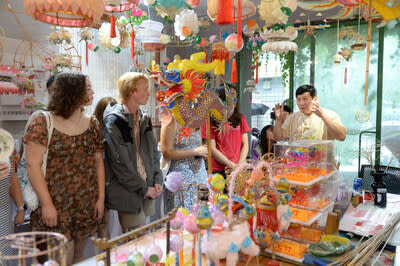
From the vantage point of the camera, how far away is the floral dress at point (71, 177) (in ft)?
5.18

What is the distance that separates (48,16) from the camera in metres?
1.33

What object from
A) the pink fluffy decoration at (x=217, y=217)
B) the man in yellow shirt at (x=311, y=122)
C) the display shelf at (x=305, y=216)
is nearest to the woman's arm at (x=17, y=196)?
the pink fluffy decoration at (x=217, y=217)

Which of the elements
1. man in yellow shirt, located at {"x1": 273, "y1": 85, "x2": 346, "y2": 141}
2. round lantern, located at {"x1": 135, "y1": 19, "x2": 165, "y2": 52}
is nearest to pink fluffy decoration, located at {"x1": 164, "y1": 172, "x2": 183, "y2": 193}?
man in yellow shirt, located at {"x1": 273, "y1": 85, "x2": 346, "y2": 141}

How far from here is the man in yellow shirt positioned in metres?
2.32

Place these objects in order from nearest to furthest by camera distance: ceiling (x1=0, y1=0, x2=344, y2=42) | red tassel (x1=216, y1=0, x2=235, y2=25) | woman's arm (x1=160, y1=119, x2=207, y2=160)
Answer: red tassel (x1=216, y1=0, x2=235, y2=25)
woman's arm (x1=160, y1=119, x2=207, y2=160)
ceiling (x1=0, y1=0, x2=344, y2=42)

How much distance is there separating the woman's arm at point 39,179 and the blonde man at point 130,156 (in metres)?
0.34

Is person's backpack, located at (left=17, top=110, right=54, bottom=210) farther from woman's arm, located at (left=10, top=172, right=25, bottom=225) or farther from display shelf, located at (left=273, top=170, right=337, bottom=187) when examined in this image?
display shelf, located at (left=273, top=170, right=337, bottom=187)

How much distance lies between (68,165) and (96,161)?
0.52ft

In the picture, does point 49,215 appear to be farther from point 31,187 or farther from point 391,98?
point 391,98

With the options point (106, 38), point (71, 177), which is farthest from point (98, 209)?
point (106, 38)

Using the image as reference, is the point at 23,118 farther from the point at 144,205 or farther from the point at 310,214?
the point at 310,214

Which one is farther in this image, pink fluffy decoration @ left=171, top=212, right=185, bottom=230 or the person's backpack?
the person's backpack

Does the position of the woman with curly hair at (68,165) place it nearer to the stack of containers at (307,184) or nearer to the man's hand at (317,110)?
the stack of containers at (307,184)

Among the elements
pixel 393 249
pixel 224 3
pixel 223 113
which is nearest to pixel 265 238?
pixel 393 249
